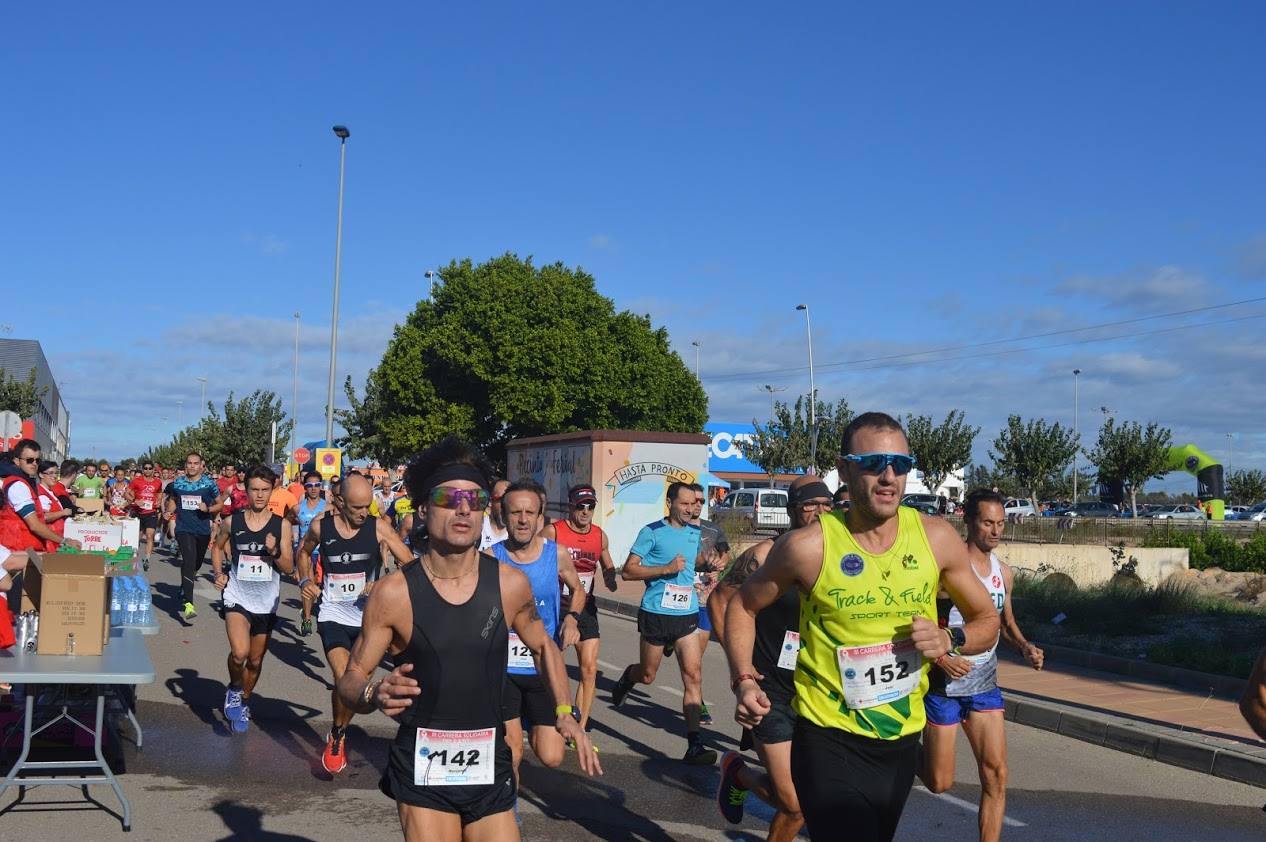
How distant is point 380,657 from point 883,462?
1706 millimetres

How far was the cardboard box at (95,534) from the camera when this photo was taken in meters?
12.1

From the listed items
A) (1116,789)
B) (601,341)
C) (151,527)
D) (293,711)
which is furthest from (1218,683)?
(601,341)

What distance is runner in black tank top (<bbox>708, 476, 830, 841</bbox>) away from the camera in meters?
5.57

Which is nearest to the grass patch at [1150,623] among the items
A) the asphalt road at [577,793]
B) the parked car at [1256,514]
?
the asphalt road at [577,793]

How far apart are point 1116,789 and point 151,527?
781 inches

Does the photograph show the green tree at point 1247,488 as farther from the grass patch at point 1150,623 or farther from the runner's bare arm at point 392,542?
the runner's bare arm at point 392,542

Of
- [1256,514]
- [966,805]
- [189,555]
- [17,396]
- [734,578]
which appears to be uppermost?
[17,396]

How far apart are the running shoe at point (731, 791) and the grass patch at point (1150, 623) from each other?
737 cm

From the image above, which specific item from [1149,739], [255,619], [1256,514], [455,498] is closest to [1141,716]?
[1149,739]

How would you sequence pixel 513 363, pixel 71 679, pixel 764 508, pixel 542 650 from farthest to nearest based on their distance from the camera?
1. pixel 513 363
2. pixel 764 508
3. pixel 71 679
4. pixel 542 650

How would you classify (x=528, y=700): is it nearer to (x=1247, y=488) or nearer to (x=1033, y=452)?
(x=1033, y=452)

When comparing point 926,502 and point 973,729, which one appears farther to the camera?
point 926,502

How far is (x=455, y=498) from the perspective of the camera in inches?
167

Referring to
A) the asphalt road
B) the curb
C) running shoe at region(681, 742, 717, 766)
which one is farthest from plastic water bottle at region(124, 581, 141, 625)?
the curb
